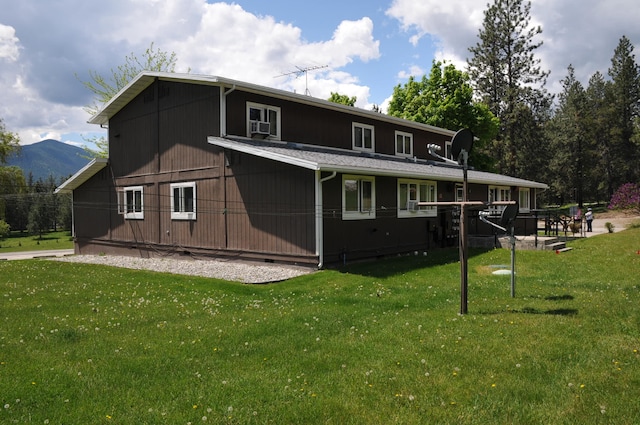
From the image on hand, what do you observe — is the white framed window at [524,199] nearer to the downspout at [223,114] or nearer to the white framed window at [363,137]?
the white framed window at [363,137]

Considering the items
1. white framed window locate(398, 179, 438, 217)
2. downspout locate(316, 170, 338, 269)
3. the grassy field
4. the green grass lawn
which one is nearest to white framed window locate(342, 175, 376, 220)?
downspout locate(316, 170, 338, 269)

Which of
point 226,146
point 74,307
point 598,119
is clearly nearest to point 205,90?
point 226,146

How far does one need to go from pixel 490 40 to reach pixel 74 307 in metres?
46.5

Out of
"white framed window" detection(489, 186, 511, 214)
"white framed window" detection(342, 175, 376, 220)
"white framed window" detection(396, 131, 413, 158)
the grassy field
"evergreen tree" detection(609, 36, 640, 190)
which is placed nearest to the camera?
the grassy field

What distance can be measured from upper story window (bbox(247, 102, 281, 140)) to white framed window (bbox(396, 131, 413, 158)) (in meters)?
8.26

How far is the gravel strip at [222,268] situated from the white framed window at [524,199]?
19.3 meters

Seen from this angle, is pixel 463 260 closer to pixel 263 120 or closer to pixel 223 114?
pixel 223 114

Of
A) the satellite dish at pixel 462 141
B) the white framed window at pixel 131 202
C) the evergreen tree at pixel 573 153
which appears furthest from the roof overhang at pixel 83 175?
the evergreen tree at pixel 573 153

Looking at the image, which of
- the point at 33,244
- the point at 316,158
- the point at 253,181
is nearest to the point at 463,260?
the point at 316,158

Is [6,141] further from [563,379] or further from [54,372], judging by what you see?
[563,379]

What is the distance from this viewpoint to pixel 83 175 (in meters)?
24.2

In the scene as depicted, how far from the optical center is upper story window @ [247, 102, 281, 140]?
691 inches

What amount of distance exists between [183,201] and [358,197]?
7.51 m

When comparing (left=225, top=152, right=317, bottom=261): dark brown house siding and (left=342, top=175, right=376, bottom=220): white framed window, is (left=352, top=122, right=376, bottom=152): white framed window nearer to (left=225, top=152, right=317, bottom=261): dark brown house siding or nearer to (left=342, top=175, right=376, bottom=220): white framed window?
(left=342, top=175, right=376, bottom=220): white framed window
